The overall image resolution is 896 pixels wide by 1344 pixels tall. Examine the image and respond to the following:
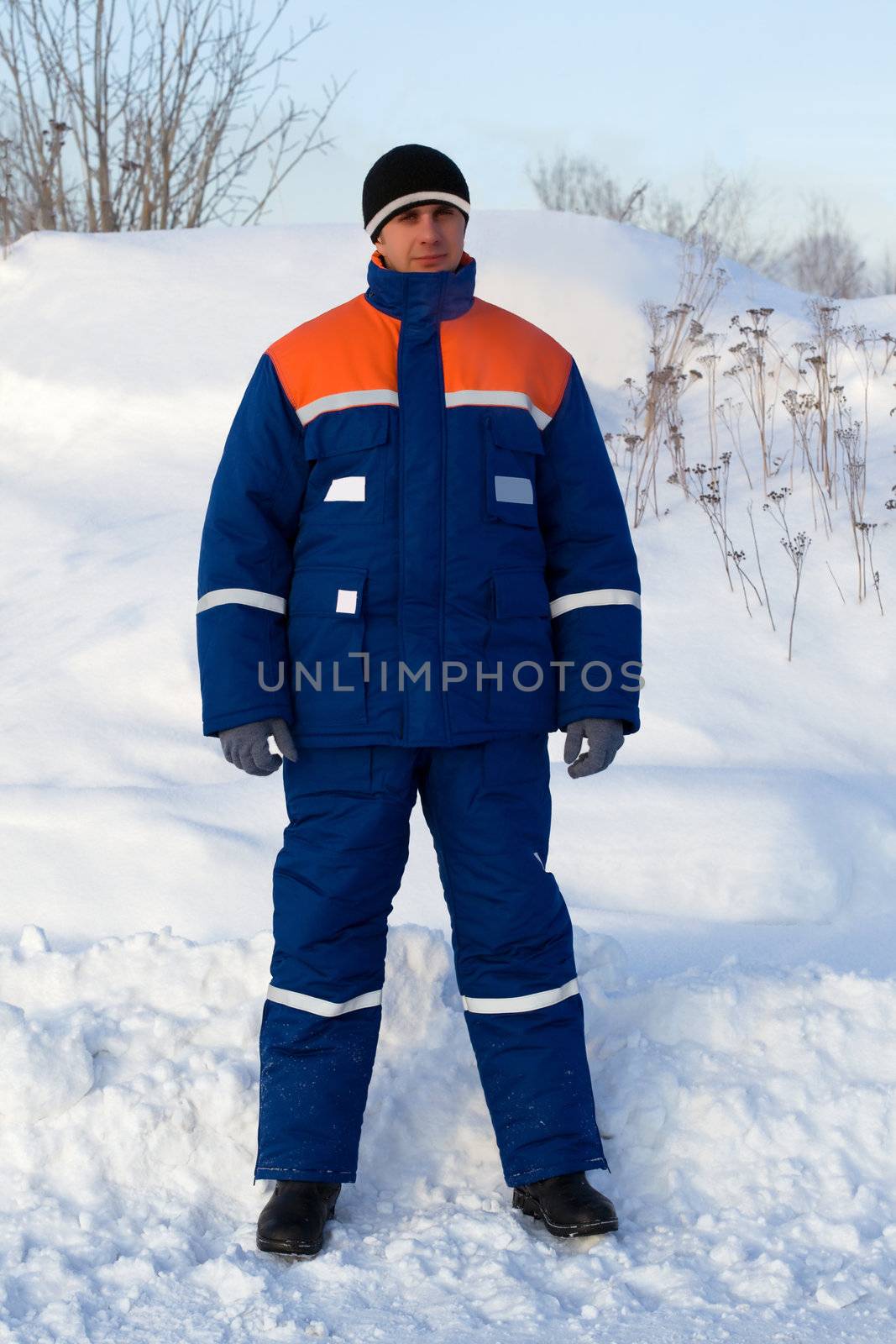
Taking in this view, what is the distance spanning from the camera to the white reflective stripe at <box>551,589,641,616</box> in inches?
95.7

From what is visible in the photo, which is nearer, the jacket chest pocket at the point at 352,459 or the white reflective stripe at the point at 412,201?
the jacket chest pocket at the point at 352,459

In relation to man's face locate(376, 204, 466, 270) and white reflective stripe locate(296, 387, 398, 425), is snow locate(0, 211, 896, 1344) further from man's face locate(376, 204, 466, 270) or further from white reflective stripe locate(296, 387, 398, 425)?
man's face locate(376, 204, 466, 270)

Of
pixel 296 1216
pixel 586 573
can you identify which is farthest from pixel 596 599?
pixel 296 1216

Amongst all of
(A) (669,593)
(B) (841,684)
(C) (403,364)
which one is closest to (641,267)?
(A) (669,593)

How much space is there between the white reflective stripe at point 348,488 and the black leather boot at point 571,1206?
117 cm

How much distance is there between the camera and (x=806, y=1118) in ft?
8.14

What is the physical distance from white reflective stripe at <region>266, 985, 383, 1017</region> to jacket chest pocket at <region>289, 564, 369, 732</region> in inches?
17.5

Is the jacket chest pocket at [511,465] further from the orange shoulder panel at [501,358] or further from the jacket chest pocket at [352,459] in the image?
the jacket chest pocket at [352,459]

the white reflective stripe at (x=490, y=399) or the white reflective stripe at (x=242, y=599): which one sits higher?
the white reflective stripe at (x=490, y=399)

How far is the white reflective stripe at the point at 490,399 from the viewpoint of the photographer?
91.5 inches

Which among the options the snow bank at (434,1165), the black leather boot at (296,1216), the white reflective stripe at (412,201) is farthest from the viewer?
the white reflective stripe at (412,201)

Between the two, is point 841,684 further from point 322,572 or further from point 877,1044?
point 322,572

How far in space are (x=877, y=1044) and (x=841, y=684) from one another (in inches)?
108

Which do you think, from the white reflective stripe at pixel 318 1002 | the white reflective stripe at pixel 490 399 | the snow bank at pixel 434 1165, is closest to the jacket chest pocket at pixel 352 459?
the white reflective stripe at pixel 490 399
